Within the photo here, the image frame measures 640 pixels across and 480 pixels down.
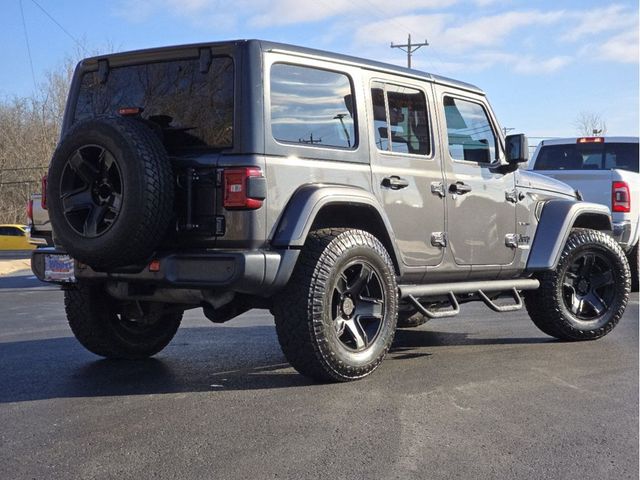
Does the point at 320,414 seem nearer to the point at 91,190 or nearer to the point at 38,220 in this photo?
the point at 91,190

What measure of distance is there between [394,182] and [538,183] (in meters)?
2.11

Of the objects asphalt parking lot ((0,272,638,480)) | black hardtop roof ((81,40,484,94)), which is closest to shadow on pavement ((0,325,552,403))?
asphalt parking lot ((0,272,638,480))

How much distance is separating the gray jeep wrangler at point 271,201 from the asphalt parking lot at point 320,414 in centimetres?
39

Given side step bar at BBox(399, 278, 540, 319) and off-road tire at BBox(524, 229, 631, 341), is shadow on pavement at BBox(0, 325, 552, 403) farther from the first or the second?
side step bar at BBox(399, 278, 540, 319)

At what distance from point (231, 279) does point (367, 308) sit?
1.14 metres

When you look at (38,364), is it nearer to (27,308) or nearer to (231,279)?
(231,279)

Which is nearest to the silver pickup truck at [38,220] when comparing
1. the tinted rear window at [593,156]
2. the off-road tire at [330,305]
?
the off-road tire at [330,305]

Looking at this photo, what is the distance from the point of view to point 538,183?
281 inches

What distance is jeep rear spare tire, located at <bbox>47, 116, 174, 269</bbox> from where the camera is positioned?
4.59 metres

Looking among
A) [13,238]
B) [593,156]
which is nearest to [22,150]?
[13,238]

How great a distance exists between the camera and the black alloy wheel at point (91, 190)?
4.79m

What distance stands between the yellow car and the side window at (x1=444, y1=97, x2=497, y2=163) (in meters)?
38.4

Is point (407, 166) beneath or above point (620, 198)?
above

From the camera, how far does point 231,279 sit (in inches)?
179
